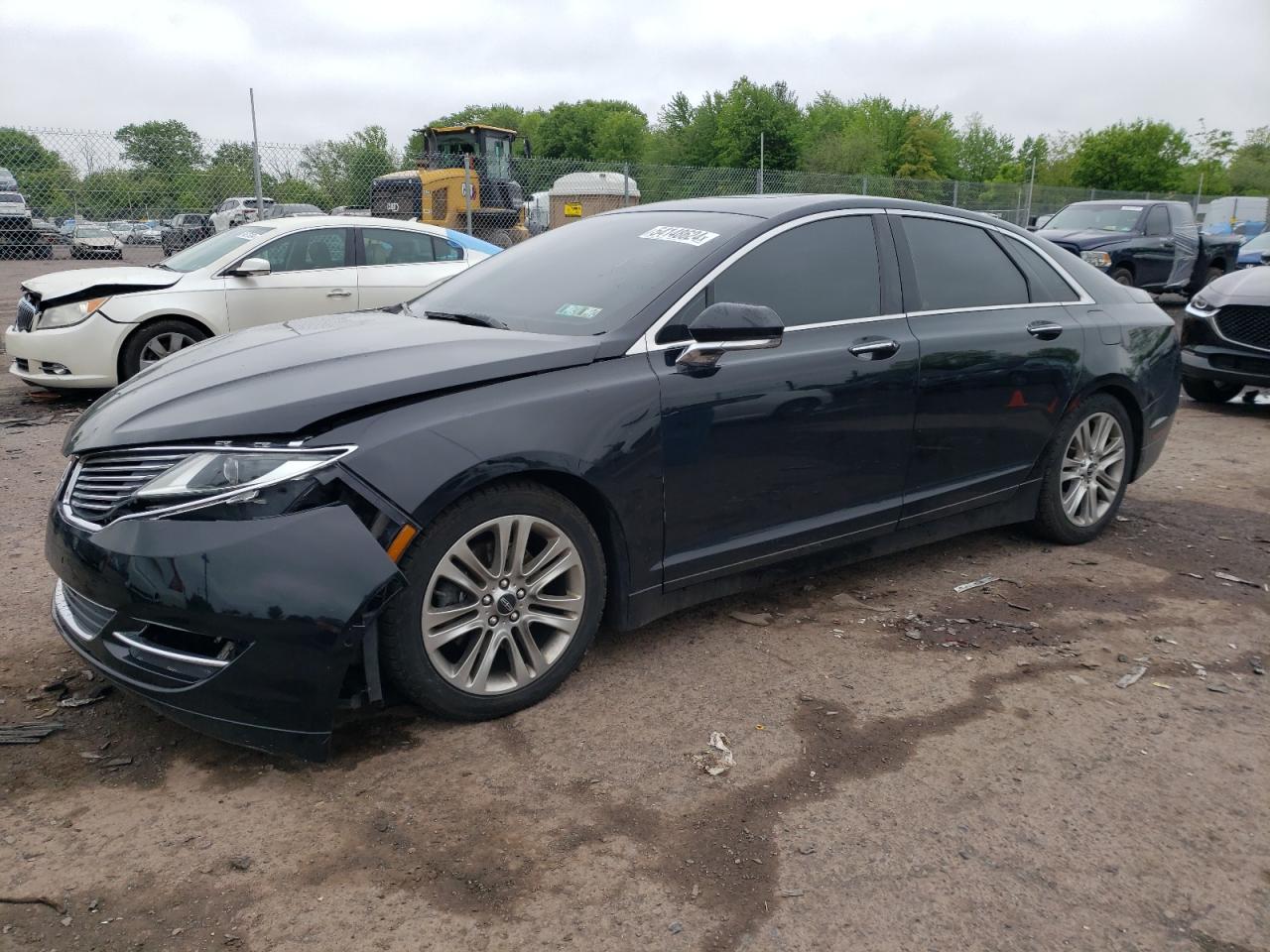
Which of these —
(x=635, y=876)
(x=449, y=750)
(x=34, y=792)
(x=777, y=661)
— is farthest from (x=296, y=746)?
(x=777, y=661)

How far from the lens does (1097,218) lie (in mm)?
15961

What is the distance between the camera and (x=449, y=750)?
305cm

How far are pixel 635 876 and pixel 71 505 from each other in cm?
196

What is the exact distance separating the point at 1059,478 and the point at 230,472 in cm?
379

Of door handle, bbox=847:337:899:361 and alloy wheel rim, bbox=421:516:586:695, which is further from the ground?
door handle, bbox=847:337:899:361

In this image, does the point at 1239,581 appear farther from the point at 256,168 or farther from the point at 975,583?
the point at 256,168

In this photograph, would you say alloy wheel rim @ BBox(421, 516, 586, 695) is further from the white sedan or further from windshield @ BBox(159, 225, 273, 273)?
windshield @ BBox(159, 225, 273, 273)

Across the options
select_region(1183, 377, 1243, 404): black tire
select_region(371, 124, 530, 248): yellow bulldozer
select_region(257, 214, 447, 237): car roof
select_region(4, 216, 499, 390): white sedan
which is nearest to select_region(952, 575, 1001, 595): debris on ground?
select_region(4, 216, 499, 390): white sedan

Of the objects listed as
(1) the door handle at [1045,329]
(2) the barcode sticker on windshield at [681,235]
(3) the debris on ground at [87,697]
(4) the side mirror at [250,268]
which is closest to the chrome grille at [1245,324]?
(1) the door handle at [1045,329]

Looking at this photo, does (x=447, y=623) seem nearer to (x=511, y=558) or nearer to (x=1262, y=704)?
(x=511, y=558)

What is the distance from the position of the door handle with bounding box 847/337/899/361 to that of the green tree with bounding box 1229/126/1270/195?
6790 cm

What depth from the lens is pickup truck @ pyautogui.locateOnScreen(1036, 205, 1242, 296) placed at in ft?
49.8

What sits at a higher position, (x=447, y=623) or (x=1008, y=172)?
(x=1008, y=172)

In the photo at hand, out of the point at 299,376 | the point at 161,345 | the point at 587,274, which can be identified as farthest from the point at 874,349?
the point at 161,345
